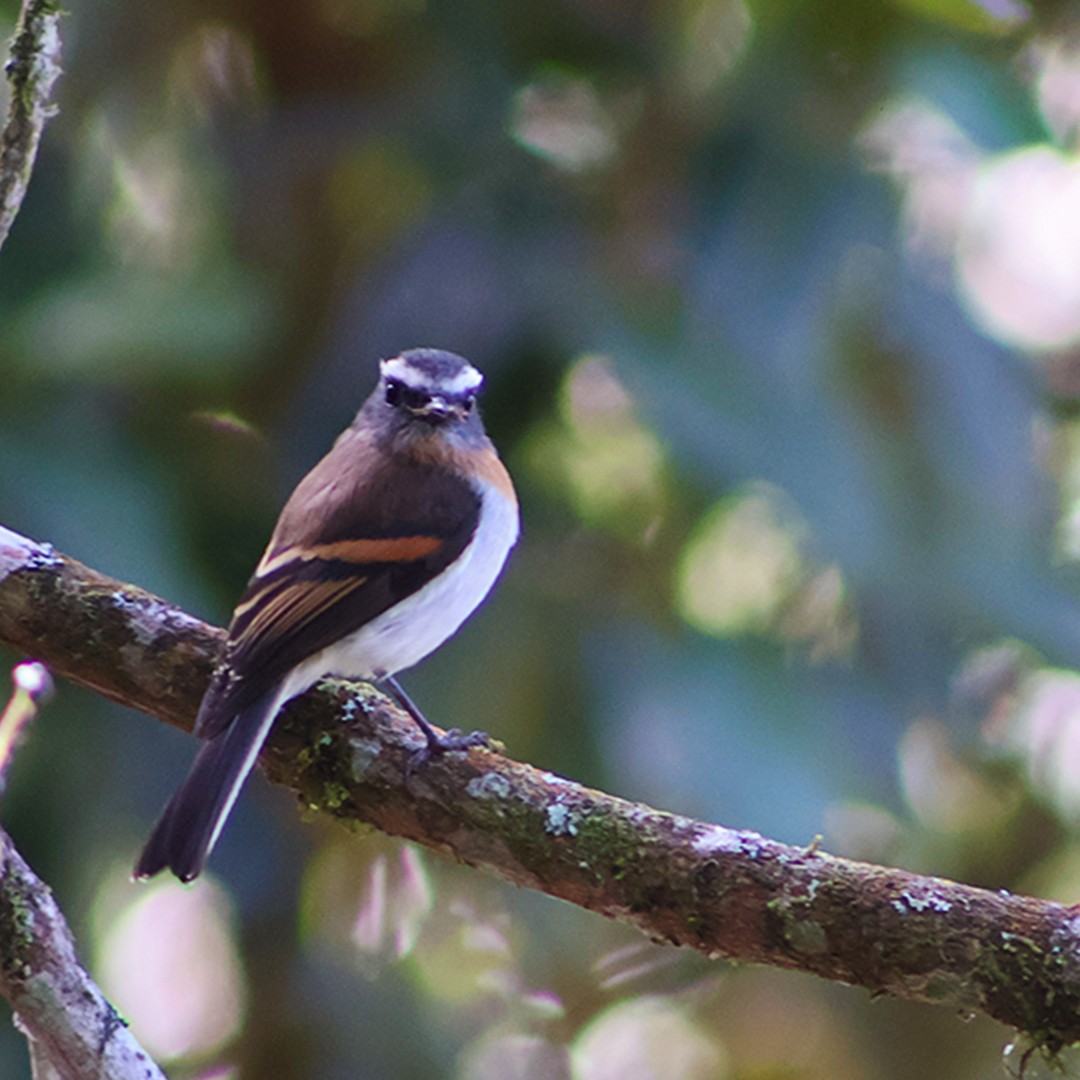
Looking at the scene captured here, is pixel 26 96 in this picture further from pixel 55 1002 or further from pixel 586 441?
pixel 586 441

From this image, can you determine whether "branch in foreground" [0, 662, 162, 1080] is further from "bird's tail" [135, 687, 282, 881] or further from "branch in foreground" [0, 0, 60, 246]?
"branch in foreground" [0, 0, 60, 246]

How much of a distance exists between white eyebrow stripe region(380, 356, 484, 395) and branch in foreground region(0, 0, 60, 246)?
3.88ft

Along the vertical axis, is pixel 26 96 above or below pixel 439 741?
above

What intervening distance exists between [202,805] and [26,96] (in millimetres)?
1170

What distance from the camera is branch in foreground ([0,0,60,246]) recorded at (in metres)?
2.40

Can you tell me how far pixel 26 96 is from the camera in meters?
2.43

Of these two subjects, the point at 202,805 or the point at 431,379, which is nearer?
the point at 202,805

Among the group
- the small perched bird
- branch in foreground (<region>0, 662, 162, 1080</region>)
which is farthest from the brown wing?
branch in foreground (<region>0, 662, 162, 1080</region>)

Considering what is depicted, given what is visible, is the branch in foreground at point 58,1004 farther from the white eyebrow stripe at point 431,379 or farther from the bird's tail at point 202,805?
the white eyebrow stripe at point 431,379

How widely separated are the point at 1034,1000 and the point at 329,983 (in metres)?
2.23

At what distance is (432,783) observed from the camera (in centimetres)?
267

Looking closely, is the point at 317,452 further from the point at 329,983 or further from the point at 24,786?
the point at 329,983

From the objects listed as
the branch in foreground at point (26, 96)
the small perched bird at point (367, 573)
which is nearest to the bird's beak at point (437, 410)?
the small perched bird at point (367, 573)

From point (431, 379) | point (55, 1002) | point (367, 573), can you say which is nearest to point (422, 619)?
point (367, 573)
